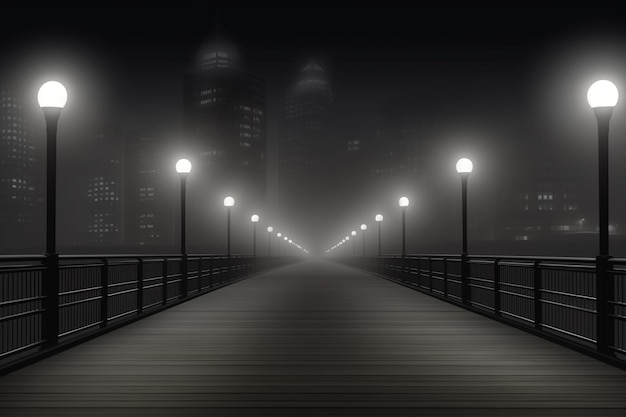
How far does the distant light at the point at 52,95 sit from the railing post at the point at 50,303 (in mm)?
2723

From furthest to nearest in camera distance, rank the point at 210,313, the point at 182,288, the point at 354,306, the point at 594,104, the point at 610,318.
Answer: the point at 182,288
the point at 354,306
the point at 210,313
the point at 594,104
the point at 610,318

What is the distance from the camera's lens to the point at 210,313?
603 inches

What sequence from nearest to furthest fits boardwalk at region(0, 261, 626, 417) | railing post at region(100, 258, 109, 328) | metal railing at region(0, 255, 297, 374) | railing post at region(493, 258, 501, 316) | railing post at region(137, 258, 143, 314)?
1. boardwalk at region(0, 261, 626, 417)
2. metal railing at region(0, 255, 297, 374)
3. railing post at region(100, 258, 109, 328)
4. railing post at region(493, 258, 501, 316)
5. railing post at region(137, 258, 143, 314)

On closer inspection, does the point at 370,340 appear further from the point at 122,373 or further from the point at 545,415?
the point at 545,415

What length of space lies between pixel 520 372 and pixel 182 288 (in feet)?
41.8

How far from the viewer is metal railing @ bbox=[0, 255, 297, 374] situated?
879 cm

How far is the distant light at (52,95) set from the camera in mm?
10961

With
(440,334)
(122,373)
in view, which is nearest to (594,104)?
(440,334)

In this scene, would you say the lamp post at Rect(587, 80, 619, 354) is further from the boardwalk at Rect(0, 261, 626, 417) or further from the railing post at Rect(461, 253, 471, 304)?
the railing post at Rect(461, 253, 471, 304)

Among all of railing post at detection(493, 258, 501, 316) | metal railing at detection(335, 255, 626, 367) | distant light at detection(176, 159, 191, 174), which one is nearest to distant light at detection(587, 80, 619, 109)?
metal railing at detection(335, 255, 626, 367)

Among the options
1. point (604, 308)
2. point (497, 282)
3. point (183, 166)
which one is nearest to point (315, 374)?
point (604, 308)

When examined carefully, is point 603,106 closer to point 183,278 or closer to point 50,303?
point 50,303

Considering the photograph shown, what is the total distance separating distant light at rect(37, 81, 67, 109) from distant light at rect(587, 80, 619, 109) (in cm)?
842

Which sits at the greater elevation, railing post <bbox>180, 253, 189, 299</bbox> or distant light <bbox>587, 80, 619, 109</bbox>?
distant light <bbox>587, 80, 619, 109</bbox>
